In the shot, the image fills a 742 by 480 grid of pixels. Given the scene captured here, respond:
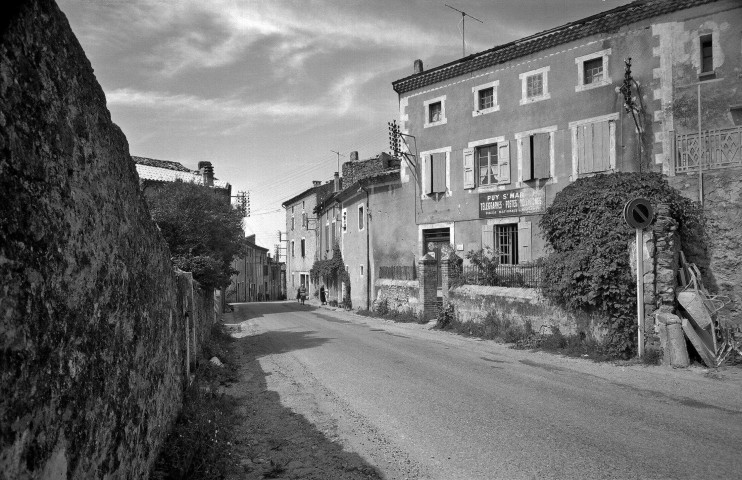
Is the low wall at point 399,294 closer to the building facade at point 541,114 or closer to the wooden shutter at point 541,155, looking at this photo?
the building facade at point 541,114

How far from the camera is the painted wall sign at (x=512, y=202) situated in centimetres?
1938

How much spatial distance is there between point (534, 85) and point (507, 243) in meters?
6.24

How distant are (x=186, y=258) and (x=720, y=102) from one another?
15.8 meters

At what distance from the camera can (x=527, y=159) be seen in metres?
19.6

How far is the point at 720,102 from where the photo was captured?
14977 mm

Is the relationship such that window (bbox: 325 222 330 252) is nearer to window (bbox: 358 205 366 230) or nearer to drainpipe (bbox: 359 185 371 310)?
window (bbox: 358 205 366 230)

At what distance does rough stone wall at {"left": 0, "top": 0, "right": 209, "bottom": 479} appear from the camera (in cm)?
205

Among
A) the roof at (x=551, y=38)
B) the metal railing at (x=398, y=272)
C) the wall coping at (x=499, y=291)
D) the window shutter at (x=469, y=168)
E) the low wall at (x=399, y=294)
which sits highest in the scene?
the roof at (x=551, y=38)

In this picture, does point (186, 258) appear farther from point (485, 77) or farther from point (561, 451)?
point (485, 77)

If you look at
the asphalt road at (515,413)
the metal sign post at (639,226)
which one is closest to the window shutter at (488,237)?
the asphalt road at (515,413)

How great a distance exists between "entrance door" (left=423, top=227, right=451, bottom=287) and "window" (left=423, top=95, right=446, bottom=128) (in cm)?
484

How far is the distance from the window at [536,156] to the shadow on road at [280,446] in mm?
14174

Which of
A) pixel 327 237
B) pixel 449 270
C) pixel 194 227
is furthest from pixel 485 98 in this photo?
pixel 327 237

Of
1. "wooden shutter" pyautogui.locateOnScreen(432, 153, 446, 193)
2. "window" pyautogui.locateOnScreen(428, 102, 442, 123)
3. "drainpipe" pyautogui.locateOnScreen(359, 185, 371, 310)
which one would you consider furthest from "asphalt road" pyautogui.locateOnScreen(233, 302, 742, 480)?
"drainpipe" pyautogui.locateOnScreen(359, 185, 371, 310)
